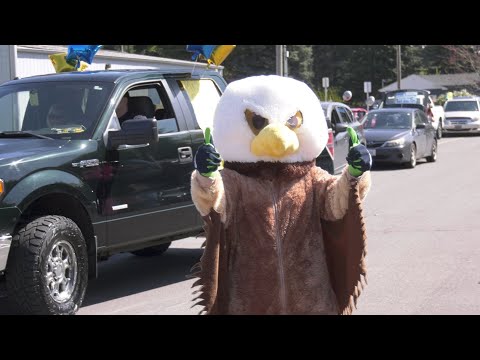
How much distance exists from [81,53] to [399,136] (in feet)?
40.4

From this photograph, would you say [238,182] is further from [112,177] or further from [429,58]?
[429,58]

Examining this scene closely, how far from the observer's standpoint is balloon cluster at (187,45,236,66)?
6.39 metres

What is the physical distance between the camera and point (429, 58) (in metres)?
82.9

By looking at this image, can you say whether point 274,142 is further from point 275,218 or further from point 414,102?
point 414,102

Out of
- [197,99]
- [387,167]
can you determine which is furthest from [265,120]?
[387,167]

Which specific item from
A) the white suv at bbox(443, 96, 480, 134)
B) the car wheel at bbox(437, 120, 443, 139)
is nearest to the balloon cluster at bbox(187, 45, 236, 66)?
the car wheel at bbox(437, 120, 443, 139)

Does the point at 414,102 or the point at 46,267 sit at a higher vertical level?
the point at 414,102

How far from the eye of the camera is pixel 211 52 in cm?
672

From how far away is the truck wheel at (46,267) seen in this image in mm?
5664

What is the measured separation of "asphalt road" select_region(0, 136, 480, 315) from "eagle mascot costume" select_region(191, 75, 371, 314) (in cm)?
318

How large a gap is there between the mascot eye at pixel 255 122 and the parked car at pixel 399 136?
1627 cm

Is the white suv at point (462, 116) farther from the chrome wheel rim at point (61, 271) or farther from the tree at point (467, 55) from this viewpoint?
the chrome wheel rim at point (61, 271)
